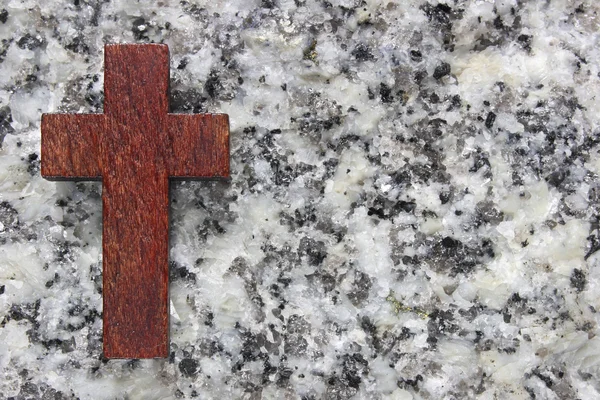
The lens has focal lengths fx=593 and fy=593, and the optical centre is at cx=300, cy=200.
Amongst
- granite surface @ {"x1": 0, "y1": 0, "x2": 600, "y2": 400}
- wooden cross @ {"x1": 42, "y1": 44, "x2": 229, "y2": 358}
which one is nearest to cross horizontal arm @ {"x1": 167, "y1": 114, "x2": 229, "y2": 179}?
wooden cross @ {"x1": 42, "y1": 44, "x2": 229, "y2": 358}

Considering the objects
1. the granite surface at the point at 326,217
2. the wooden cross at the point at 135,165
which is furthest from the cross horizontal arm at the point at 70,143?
the granite surface at the point at 326,217

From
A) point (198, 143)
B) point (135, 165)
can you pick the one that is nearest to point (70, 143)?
point (135, 165)

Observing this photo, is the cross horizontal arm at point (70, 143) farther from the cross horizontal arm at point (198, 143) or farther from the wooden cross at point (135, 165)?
the cross horizontal arm at point (198, 143)

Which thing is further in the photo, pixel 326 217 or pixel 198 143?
pixel 326 217

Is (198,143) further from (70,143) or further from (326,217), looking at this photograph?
(326,217)

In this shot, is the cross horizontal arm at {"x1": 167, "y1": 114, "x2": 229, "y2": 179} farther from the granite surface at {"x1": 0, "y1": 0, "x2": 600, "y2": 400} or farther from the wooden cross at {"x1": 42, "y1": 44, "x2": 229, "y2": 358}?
the granite surface at {"x1": 0, "y1": 0, "x2": 600, "y2": 400}

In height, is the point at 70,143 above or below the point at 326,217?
above
